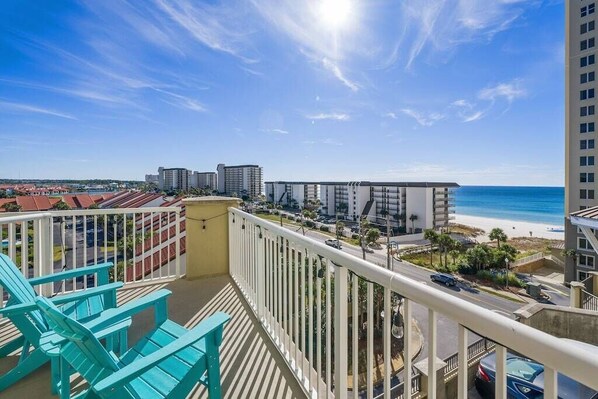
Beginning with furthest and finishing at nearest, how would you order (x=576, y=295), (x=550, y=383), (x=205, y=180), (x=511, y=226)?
(x=205, y=180), (x=511, y=226), (x=576, y=295), (x=550, y=383)

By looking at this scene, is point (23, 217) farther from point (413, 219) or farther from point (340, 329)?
point (413, 219)

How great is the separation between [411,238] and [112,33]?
113ft

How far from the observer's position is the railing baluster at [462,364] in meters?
0.66

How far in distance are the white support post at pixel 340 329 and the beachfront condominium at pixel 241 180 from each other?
61.2 metres

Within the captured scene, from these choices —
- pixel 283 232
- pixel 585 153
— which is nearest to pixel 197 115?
pixel 283 232

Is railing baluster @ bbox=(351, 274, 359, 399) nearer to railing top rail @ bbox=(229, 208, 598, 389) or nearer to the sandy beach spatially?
railing top rail @ bbox=(229, 208, 598, 389)

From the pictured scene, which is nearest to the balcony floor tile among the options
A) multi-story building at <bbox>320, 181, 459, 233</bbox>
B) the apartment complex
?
the apartment complex

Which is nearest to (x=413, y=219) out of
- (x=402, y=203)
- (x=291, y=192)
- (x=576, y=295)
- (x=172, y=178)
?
(x=402, y=203)

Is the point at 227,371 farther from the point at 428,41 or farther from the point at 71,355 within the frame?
the point at 428,41

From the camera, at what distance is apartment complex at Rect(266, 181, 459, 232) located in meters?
36.8

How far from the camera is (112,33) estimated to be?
5.18 meters

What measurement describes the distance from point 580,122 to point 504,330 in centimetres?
2462

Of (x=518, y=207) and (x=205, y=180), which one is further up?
(x=205, y=180)

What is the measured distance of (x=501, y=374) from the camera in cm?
58
